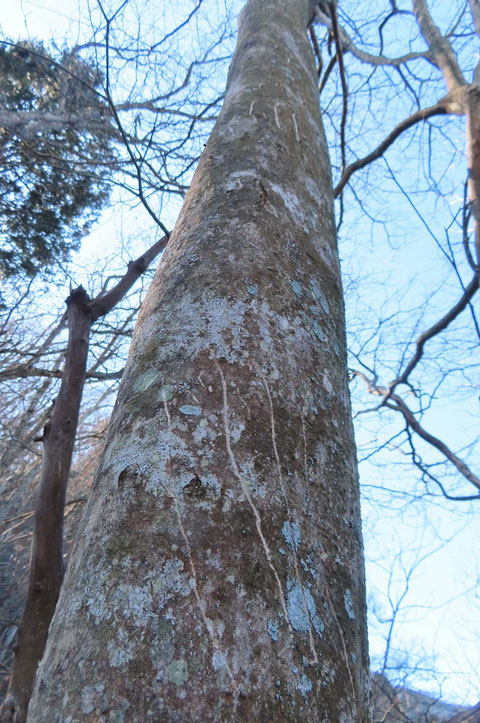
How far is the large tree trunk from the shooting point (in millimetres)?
461

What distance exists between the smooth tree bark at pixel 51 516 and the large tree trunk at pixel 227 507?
5.09ft

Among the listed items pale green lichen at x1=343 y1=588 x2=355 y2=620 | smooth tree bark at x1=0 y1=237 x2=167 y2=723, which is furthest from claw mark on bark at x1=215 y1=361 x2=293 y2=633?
smooth tree bark at x1=0 y1=237 x2=167 y2=723

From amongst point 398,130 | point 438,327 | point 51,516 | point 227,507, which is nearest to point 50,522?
point 51,516

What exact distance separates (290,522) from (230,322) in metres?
0.34

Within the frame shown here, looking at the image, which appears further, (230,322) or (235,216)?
(235,216)

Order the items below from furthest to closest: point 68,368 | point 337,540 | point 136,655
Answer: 1. point 68,368
2. point 337,540
3. point 136,655

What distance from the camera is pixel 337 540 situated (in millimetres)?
665

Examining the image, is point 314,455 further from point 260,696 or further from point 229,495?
point 260,696

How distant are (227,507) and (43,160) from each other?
556 cm

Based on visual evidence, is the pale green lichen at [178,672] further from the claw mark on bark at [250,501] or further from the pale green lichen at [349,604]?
the pale green lichen at [349,604]

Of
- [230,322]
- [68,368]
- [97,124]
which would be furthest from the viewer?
[97,124]

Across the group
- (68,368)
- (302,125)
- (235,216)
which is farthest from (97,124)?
(235,216)

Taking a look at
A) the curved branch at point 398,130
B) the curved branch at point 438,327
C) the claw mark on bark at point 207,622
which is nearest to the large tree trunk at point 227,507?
the claw mark on bark at point 207,622

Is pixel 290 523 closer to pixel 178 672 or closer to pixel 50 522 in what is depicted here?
pixel 178 672
